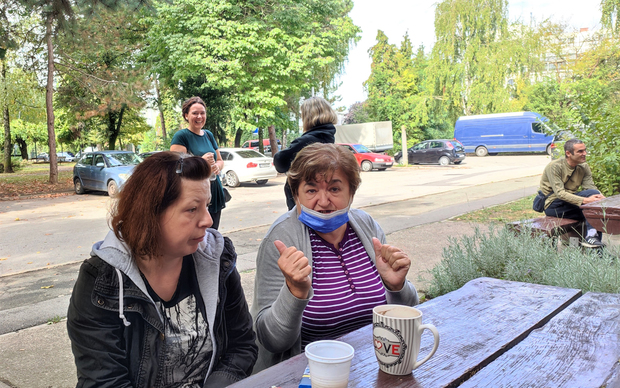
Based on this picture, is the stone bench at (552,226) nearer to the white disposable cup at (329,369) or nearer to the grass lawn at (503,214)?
the grass lawn at (503,214)

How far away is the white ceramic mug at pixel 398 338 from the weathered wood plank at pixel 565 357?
0.62 ft

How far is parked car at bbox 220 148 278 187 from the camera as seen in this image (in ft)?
62.0

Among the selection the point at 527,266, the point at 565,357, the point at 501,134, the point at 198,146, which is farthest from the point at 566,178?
the point at 501,134

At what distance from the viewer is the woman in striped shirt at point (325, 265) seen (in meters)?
2.01

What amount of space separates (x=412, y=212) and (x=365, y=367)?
9.67 m

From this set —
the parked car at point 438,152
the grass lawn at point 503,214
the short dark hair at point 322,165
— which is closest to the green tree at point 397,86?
the parked car at point 438,152

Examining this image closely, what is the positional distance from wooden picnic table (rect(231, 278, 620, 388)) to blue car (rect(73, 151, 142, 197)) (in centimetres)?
1627

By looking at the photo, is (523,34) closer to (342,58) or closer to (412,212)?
(342,58)

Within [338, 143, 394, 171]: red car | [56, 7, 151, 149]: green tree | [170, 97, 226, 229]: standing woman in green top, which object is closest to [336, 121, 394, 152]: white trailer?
[338, 143, 394, 171]: red car

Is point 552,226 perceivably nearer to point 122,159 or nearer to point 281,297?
point 281,297

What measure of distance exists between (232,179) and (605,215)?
50.6 feet

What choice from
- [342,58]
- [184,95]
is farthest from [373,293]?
[342,58]

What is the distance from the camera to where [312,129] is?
5.41m

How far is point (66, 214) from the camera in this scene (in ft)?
40.5
